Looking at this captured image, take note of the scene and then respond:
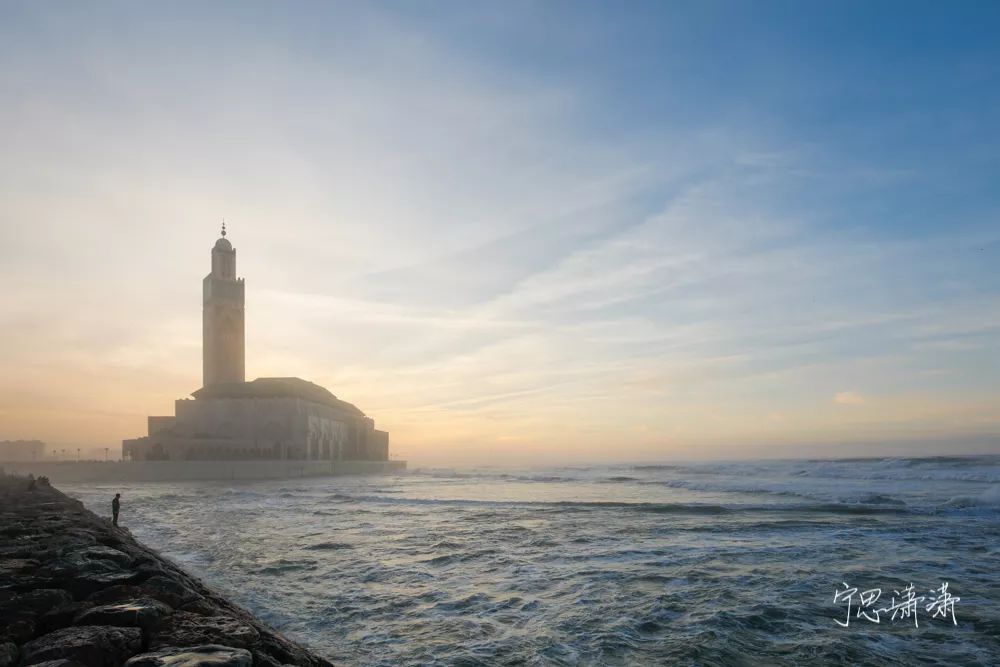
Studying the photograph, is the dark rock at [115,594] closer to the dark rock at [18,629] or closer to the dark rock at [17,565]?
the dark rock at [18,629]

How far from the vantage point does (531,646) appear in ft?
25.1

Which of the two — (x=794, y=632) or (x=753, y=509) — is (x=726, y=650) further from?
(x=753, y=509)

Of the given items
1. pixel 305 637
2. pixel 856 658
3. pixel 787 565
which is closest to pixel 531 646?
pixel 305 637

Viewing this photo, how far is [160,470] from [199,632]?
55.1 m

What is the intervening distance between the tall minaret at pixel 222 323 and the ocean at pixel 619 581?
51.9 metres

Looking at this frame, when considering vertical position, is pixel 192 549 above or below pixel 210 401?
below

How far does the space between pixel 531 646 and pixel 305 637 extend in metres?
2.95

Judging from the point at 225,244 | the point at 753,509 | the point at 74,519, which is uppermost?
the point at 225,244

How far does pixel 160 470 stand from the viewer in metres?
52.9

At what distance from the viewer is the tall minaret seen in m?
72.8

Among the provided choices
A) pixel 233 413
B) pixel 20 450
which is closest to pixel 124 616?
pixel 233 413

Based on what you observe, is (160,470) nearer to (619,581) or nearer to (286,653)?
(619,581)

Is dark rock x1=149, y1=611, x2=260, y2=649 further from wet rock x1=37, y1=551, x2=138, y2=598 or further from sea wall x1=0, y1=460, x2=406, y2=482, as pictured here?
sea wall x1=0, y1=460, x2=406, y2=482

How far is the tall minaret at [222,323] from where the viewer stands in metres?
72.8
